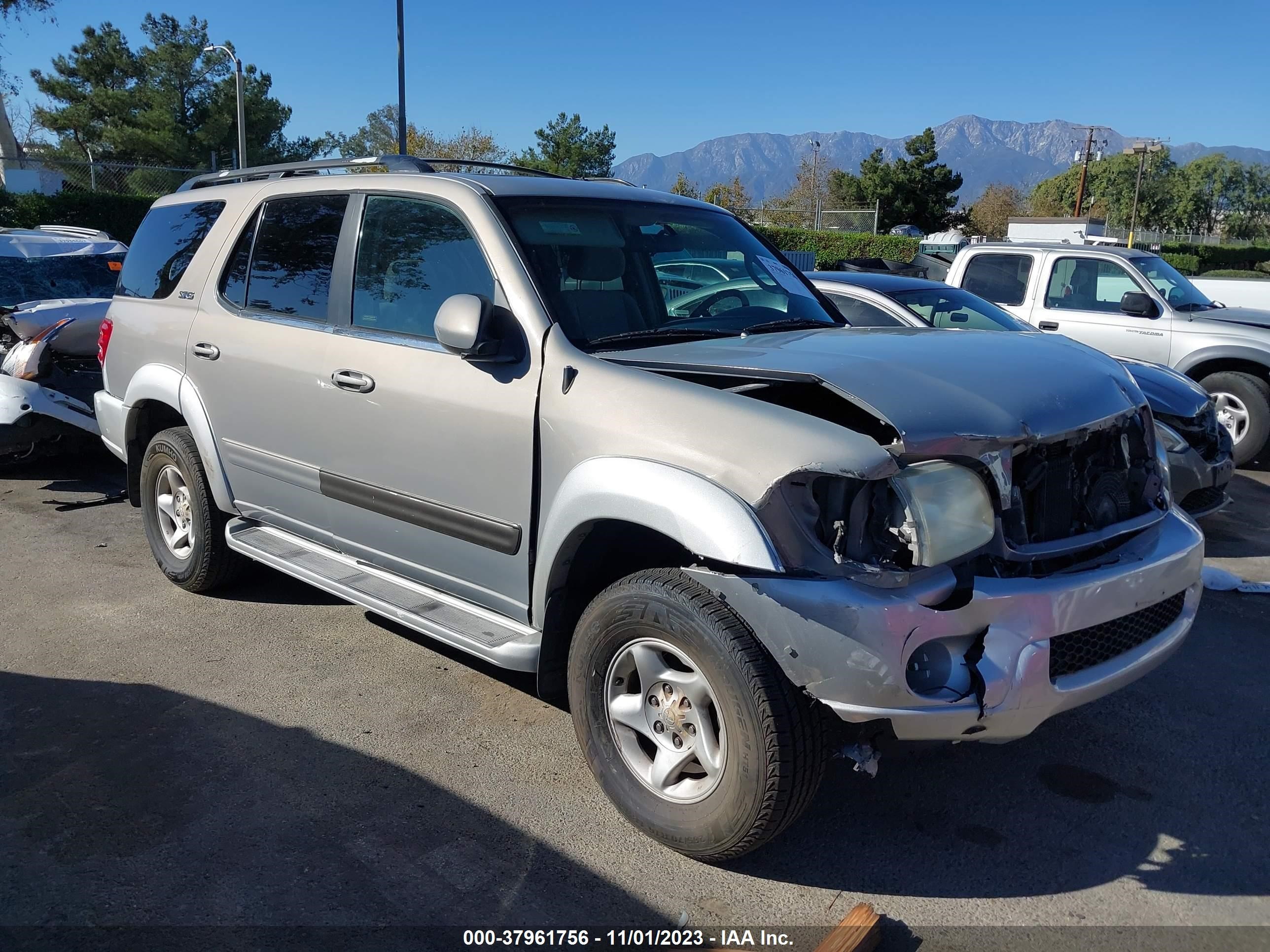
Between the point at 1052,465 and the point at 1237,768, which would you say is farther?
the point at 1237,768

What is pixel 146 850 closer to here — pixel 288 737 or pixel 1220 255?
pixel 288 737

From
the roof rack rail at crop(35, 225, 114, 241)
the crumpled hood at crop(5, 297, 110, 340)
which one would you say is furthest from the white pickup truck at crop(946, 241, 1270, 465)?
the roof rack rail at crop(35, 225, 114, 241)

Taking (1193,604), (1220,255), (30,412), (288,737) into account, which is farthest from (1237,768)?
(1220,255)

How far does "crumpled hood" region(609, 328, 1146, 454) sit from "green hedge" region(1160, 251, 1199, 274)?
127 feet

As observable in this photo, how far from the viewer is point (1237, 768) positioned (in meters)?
3.59

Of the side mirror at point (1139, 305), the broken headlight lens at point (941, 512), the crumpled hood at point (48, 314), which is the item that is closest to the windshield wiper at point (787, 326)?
the broken headlight lens at point (941, 512)

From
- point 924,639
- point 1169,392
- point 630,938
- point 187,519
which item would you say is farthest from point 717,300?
point 1169,392

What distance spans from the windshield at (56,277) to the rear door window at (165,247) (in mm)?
3274

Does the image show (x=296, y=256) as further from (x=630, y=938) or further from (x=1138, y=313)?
(x=1138, y=313)

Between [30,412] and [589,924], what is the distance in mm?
6065

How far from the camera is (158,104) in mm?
48438

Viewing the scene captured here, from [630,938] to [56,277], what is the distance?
26.9ft

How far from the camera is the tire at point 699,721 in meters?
2.67

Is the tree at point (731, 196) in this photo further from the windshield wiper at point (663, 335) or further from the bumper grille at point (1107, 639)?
the bumper grille at point (1107, 639)
